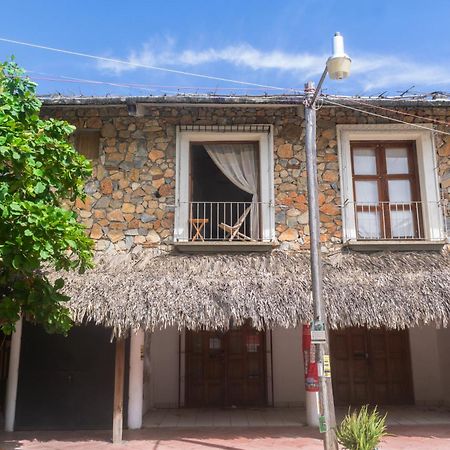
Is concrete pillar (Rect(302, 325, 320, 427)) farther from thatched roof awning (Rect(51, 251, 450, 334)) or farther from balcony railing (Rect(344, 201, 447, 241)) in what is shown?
balcony railing (Rect(344, 201, 447, 241))

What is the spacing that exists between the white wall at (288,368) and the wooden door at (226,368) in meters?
0.29

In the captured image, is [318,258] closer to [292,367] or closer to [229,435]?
[229,435]

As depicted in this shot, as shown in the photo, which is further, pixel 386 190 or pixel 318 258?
pixel 386 190

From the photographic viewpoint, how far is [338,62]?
→ 5570 mm

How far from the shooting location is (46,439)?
7.77 m

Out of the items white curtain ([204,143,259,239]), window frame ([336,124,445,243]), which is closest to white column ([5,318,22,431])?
white curtain ([204,143,259,239])

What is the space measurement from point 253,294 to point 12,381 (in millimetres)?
4405

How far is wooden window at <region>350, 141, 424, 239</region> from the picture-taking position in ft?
29.3

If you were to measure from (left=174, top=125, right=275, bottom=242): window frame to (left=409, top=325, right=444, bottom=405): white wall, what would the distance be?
4393mm

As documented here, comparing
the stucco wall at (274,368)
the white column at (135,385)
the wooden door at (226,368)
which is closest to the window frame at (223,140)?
the white column at (135,385)

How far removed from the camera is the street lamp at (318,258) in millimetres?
5621

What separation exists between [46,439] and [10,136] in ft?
16.2

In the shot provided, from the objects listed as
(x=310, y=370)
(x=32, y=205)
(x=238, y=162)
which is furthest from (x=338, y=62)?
(x=310, y=370)

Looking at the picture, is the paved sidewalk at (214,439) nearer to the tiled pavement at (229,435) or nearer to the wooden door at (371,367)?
the tiled pavement at (229,435)
